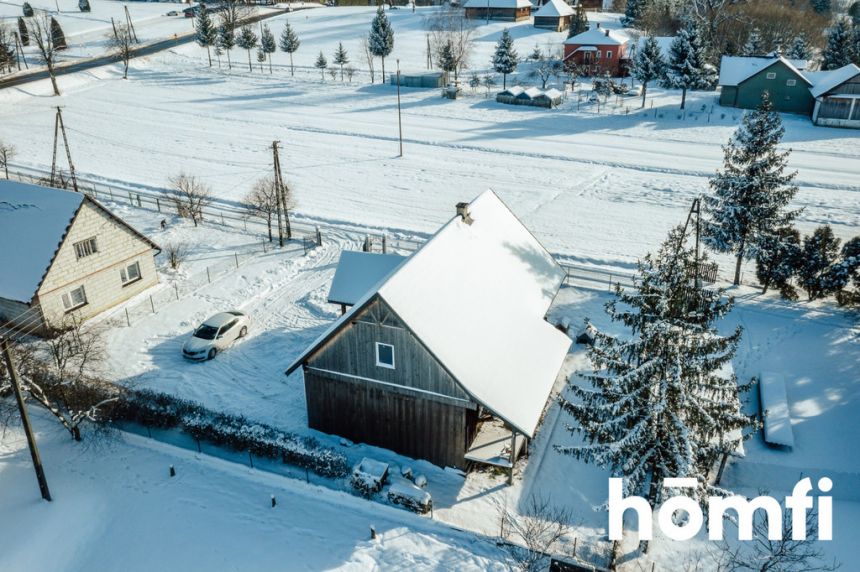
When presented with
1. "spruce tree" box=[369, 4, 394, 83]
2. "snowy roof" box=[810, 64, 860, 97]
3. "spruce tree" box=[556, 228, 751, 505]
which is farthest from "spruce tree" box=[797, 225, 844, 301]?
"spruce tree" box=[369, 4, 394, 83]

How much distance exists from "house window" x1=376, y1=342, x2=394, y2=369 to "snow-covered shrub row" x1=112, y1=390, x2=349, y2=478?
3207 millimetres

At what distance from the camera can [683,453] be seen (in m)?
15.0

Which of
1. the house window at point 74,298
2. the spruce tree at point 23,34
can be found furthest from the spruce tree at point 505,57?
the spruce tree at point 23,34

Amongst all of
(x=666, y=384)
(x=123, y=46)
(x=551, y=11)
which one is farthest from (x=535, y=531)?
(x=551, y=11)

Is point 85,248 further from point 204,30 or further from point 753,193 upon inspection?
point 204,30

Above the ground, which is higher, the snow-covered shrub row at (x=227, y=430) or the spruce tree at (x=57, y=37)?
the spruce tree at (x=57, y=37)

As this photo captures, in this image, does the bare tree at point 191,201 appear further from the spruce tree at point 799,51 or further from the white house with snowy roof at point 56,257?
the spruce tree at point 799,51

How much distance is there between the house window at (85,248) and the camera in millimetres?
26953

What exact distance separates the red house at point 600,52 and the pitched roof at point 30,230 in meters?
70.5

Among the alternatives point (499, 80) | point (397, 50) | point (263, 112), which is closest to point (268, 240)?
point (263, 112)

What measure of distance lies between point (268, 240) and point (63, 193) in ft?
37.9

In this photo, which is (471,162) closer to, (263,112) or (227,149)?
(227,149)

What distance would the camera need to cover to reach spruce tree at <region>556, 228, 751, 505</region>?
14.5 metres

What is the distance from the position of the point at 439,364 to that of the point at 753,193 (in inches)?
781
